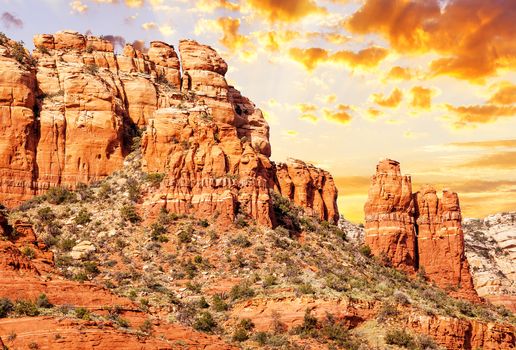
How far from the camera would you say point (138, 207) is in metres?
86.2

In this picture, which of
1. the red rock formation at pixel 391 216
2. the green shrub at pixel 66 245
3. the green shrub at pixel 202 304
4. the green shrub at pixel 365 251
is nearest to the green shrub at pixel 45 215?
the green shrub at pixel 66 245

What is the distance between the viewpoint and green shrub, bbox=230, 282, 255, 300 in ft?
232

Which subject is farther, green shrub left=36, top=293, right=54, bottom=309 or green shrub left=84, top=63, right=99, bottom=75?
green shrub left=84, top=63, right=99, bottom=75

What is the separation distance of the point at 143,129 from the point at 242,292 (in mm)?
35238

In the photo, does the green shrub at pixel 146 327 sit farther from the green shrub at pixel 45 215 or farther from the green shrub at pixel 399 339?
the green shrub at pixel 45 215

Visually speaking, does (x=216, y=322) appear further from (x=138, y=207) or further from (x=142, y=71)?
(x=142, y=71)

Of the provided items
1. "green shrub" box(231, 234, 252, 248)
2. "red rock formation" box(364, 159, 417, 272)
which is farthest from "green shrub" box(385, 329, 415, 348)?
"red rock formation" box(364, 159, 417, 272)

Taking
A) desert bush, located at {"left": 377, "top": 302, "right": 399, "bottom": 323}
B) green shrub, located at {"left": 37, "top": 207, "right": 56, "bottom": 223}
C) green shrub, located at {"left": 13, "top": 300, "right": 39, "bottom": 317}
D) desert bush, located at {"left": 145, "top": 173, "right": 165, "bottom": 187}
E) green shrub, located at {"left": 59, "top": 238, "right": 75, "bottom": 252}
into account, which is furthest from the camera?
desert bush, located at {"left": 145, "top": 173, "right": 165, "bottom": 187}

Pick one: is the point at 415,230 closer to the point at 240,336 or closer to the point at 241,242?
the point at 241,242

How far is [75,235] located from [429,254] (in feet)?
137

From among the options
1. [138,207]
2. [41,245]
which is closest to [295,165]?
[138,207]

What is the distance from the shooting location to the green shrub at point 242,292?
7069 cm

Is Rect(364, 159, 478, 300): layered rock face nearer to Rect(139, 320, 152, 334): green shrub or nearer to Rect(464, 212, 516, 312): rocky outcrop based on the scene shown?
Rect(464, 212, 516, 312): rocky outcrop

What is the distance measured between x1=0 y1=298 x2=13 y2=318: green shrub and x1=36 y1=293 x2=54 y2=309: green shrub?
1686mm
